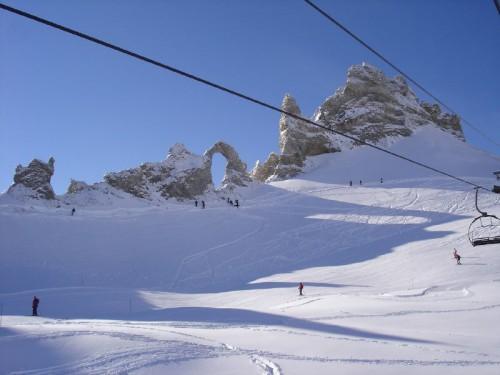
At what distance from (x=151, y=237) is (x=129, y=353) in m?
30.1

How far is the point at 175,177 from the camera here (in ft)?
174

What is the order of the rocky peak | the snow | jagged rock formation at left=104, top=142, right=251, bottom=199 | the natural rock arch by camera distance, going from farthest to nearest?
the rocky peak → the natural rock arch → jagged rock formation at left=104, top=142, right=251, bottom=199 → the snow

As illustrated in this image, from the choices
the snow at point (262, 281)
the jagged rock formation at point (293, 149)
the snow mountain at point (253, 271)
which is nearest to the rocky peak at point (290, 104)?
the jagged rock formation at point (293, 149)

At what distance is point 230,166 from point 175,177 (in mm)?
10404

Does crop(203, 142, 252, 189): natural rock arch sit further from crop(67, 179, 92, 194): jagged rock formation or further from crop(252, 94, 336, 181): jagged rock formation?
crop(67, 179, 92, 194): jagged rock formation

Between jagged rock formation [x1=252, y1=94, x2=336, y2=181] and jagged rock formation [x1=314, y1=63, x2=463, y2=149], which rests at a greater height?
jagged rock formation [x1=314, y1=63, x2=463, y2=149]

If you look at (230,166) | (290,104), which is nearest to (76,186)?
(230,166)

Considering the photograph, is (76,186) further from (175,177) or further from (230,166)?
(230,166)

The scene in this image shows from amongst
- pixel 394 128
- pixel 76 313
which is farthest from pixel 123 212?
pixel 394 128

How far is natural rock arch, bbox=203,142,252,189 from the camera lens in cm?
5744

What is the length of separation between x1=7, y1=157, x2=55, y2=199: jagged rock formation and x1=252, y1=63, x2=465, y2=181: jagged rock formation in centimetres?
3684

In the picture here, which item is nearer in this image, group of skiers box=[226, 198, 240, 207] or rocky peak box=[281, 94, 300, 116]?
group of skiers box=[226, 198, 240, 207]

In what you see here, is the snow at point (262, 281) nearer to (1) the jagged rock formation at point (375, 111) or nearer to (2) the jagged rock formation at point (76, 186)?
(2) the jagged rock formation at point (76, 186)

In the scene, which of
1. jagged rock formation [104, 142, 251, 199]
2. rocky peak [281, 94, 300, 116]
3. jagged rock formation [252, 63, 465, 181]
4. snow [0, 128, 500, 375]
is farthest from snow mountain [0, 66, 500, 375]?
rocky peak [281, 94, 300, 116]
